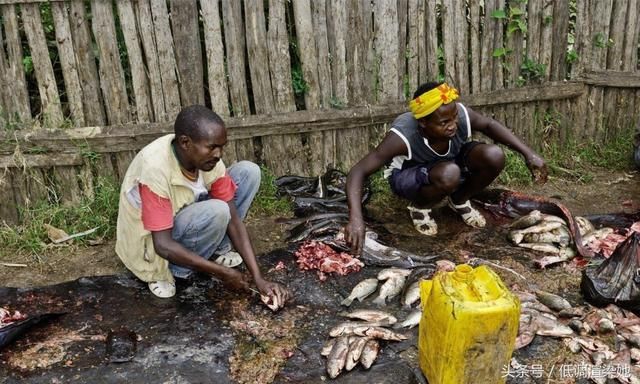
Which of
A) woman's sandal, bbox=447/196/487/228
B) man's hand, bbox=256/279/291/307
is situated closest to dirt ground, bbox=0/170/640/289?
woman's sandal, bbox=447/196/487/228

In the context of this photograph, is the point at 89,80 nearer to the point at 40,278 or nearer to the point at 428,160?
the point at 40,278

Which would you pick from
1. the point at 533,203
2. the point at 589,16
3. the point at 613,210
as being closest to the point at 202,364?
the point at 533,203

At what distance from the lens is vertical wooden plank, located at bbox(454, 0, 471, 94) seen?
552cm

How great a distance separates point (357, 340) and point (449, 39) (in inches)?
129

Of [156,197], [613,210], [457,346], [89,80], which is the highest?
[89,80]

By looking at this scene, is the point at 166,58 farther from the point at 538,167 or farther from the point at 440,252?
the point at 538,167

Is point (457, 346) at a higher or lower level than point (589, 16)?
lower

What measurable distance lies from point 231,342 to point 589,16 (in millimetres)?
4727

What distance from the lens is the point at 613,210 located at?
5.37 meters

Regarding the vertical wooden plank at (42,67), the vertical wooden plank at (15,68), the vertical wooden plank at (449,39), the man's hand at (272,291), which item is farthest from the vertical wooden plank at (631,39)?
the vertical wooden plank at (15,68)

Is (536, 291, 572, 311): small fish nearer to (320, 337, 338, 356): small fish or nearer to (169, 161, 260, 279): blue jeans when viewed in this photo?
(320, 337, 338, 356): small fish

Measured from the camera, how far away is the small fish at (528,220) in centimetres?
475

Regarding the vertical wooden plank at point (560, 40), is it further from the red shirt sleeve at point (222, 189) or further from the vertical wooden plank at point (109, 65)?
the vertical wooden plank at point (109, 65)

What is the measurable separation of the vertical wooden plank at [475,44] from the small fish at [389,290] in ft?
8.39
